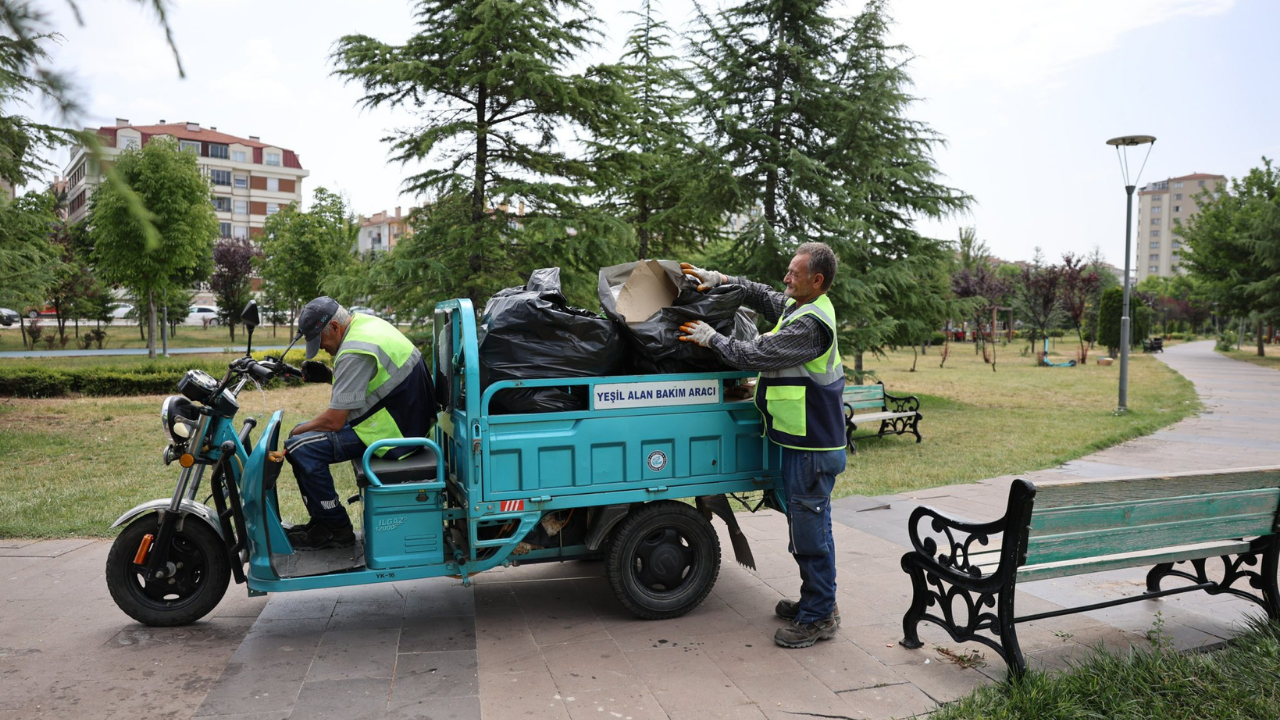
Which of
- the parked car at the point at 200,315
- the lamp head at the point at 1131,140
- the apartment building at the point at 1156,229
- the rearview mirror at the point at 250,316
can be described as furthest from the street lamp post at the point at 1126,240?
the apartment building at the point at 1156,229

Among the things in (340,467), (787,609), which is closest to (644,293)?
(787,609)

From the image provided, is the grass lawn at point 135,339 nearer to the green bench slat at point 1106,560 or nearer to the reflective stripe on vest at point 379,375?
the reflective stripe on vest at point 379,375

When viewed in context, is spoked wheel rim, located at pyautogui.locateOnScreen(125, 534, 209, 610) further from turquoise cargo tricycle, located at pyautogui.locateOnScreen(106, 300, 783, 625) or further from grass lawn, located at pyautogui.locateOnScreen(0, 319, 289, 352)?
grass lawn, located at pyautogui.locateOnScreen(0, 319, 289, 352)

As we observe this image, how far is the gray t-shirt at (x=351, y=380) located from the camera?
14.4 ft

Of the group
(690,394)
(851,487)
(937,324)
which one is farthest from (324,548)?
(937,324)

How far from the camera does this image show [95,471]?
9.35m

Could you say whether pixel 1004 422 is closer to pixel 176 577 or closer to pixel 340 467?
pixel 340 467

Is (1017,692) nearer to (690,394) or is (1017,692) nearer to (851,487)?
(690,394)

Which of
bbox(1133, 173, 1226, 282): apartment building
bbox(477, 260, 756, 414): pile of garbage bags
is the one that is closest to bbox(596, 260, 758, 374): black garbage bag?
bbox(477, 260, 756, 414): pile of garbage bags

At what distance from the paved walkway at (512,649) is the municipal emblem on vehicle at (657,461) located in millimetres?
870

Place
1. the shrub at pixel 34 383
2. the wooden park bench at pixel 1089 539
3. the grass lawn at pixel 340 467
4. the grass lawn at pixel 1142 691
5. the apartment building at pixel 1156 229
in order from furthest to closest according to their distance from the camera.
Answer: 1. the apartment building at pixel 1156 229
2. the shrub at pixel 34 383
3. the grass lawn at pixel 340 467
4. the wooden park bench at pixel 1089 539
5. the grass lawn at pixel 1142 691

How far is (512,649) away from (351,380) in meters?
1.62

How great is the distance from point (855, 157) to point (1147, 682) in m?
12.4

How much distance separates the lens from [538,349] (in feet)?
14.6
